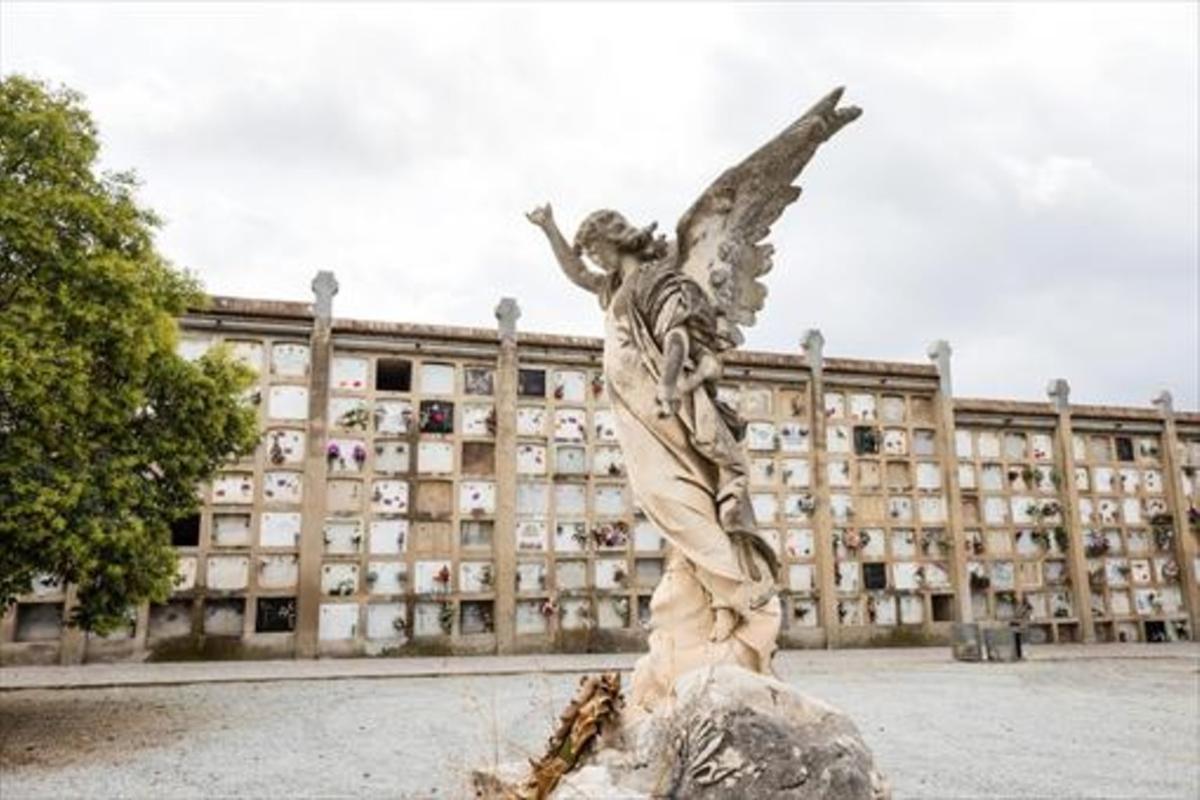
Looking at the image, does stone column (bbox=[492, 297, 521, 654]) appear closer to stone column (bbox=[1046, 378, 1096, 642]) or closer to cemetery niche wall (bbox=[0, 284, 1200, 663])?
cemetery niche wall (bbox=[0, 284, 1200, 663])

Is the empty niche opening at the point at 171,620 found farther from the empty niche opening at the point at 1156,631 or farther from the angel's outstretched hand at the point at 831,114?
the empty niche opening at the point at 1156,631

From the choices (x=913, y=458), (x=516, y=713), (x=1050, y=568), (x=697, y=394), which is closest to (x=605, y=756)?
(x=697, y=394)

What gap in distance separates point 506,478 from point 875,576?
6583 millimetres

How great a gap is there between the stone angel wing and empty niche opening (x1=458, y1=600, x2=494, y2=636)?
29.4 feet

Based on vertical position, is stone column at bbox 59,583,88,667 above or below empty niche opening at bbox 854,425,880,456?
below

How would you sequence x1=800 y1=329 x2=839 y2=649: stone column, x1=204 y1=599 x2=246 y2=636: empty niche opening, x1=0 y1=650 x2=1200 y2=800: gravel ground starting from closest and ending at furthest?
x1=0 y1=650 x2=1200 y2=800: gravel ground
x1=204 y1=599 x2=246 y2=636: empty niche opening
x1=800 y1=329 x2=839 y2=649: stone column

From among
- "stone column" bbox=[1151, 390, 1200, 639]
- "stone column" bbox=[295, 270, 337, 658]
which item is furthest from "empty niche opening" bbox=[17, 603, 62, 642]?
"stone column" bbox=[1151, 390, 1200, 639]

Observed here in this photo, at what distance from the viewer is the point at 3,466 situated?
6.16 meters

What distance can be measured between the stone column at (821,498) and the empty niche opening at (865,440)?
0.68m

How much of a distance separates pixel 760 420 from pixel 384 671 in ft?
24.5

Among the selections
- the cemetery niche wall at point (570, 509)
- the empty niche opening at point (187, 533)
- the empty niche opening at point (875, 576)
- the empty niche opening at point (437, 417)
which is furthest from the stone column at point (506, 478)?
the empty niche opening at point (875, 576)

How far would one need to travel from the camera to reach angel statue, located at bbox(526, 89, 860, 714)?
406 cm

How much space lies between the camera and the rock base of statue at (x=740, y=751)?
1975mm

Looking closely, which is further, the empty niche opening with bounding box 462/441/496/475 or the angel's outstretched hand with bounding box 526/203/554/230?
the empty niche opening with bounding box 462/441/496/475
